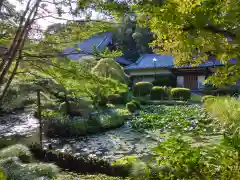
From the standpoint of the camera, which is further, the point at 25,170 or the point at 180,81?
the point at 180,81

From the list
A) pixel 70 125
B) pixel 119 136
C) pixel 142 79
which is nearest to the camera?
pixel 119 136

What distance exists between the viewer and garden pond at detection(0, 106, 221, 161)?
19.5 ft

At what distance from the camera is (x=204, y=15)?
3.69 ft

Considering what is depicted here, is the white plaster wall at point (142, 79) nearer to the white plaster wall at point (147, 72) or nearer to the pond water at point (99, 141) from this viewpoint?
the white plaster wall at point (147, 72)

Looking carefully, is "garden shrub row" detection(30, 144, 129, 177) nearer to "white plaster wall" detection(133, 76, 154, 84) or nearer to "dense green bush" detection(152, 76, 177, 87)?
"dense green bush" detection(152, 76, 177, 87)

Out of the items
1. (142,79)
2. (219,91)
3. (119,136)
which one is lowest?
(119,136)

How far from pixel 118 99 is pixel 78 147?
8.31 metres

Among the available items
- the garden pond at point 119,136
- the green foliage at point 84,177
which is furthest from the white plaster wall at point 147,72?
the green foliage at point 84,177

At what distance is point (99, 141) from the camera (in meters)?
7.10

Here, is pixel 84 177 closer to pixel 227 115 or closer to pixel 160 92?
pixel 227 115

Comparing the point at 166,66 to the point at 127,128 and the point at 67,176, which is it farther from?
the point at 67,176

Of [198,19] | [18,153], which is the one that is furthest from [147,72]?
[198,19]

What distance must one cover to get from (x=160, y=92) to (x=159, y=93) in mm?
96

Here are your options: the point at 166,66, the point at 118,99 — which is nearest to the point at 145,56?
the point at 166,66
